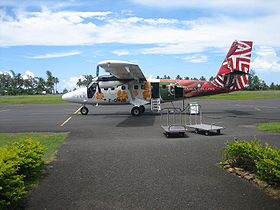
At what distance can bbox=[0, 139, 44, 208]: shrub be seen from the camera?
4.24 meters

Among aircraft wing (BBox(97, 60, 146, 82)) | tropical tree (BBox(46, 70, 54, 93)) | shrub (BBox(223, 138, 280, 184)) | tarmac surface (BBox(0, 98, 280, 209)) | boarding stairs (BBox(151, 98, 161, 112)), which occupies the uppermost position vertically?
tropical tree (BBox(46, 70, 54, 93))

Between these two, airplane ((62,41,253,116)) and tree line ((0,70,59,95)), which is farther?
tree line ((0,70,59,95))

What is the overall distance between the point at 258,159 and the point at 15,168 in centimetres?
624

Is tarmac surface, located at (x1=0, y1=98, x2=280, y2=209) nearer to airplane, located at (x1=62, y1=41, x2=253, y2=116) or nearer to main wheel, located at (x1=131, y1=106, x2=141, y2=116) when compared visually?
airplane, located at (x1=62, y1=41, x2=253, y2=116)

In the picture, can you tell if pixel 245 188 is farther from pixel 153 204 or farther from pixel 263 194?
pixel 153 204

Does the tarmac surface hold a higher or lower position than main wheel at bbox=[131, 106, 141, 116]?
lower

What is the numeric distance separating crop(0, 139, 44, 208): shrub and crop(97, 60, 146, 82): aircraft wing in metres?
8.79

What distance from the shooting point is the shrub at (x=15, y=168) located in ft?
13.9

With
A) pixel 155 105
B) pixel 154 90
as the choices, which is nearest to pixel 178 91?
pixel 154 90

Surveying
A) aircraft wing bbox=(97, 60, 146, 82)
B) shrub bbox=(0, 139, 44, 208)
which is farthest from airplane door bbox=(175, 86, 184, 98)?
shrub bbox=(0, 139, 44, 208)

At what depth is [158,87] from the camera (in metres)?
21.0

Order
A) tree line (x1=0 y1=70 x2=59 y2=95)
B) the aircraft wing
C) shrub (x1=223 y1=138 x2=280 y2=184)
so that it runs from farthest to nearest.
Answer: tree line (x1=0 y1=70 x2=59 y2=95) < the aircraft wing < shrub (x1=223 y1=138 x2=280 y2=184)

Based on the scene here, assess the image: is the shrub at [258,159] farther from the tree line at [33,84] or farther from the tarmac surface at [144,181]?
the tree line at [33,84]

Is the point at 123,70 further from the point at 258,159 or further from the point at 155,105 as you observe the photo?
the point at 258,159
